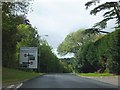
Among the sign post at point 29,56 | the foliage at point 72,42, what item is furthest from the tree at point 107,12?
the foliage at point 72,42

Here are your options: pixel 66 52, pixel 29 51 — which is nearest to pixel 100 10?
pixel 29 51

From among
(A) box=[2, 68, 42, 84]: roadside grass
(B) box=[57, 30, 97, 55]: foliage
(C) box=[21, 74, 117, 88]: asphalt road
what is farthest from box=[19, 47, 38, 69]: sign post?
(B) box=[57, 30, 97, 55]: foliage

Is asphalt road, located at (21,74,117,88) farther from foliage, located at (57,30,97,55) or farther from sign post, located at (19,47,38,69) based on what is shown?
foliage, located at (57,30,97,55)

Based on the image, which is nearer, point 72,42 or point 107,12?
point 107,12

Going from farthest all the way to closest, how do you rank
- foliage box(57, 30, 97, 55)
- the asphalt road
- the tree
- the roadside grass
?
foliage box(57, 30, 97, 55)
the tree
the roadside grass
the asphalt road

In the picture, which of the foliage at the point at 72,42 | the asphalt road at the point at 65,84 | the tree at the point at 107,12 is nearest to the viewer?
the asphalt road at the point at 65,84

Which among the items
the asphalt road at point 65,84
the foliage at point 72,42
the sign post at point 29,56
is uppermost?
the foliage at point 72,42

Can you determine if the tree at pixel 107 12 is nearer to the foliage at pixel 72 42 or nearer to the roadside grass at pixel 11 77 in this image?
the roadside grass at pixel 11 77

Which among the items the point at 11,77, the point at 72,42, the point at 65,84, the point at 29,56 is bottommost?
the point at 11,77

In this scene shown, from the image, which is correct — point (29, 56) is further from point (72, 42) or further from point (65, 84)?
point (72, 42)

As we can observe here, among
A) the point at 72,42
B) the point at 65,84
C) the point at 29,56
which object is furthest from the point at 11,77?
the point at 72,42

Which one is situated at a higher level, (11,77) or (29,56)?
(29,56)

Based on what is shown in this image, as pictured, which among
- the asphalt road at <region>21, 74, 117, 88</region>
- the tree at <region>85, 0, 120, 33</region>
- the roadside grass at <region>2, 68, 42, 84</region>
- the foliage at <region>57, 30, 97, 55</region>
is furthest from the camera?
the foliage at <region>57, 30, 97, 55</region>

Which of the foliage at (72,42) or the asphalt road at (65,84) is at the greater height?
the foliage at (72,42)
